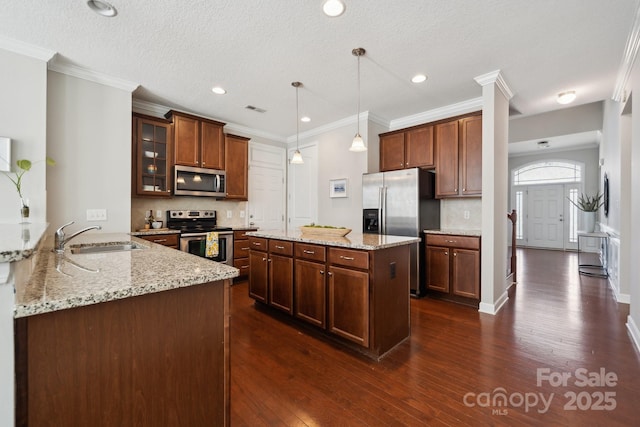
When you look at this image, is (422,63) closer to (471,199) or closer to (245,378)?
(471,199)

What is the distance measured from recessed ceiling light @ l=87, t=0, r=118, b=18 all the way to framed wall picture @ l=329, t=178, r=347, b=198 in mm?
3405

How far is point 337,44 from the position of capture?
2.54 m

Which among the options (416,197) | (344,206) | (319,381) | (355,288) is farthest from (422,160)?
(319,381)

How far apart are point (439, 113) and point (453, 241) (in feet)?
6.44

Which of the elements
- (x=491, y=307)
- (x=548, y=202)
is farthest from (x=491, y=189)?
(x=548, y=202)

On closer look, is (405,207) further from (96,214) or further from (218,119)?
(96,214)

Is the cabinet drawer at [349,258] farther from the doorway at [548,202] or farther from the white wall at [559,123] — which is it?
the doorway at [548,202]

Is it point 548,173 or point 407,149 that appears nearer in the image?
point 407,149

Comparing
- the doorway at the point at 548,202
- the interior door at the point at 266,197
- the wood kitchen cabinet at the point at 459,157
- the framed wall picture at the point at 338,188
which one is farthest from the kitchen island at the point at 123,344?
the doorway at the point at 548,202

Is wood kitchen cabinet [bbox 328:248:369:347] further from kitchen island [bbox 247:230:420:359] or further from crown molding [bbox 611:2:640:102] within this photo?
crown molding [bbox 611:2:640:102]

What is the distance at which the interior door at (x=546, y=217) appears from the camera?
25.9ft

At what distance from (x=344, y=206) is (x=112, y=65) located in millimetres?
3496

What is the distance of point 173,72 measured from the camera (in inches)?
121

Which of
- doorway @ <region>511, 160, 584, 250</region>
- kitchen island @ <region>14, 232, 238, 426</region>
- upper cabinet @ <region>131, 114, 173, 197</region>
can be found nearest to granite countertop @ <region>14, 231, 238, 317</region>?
kitchen island @ <region>14, 232, 238, 426</region>
